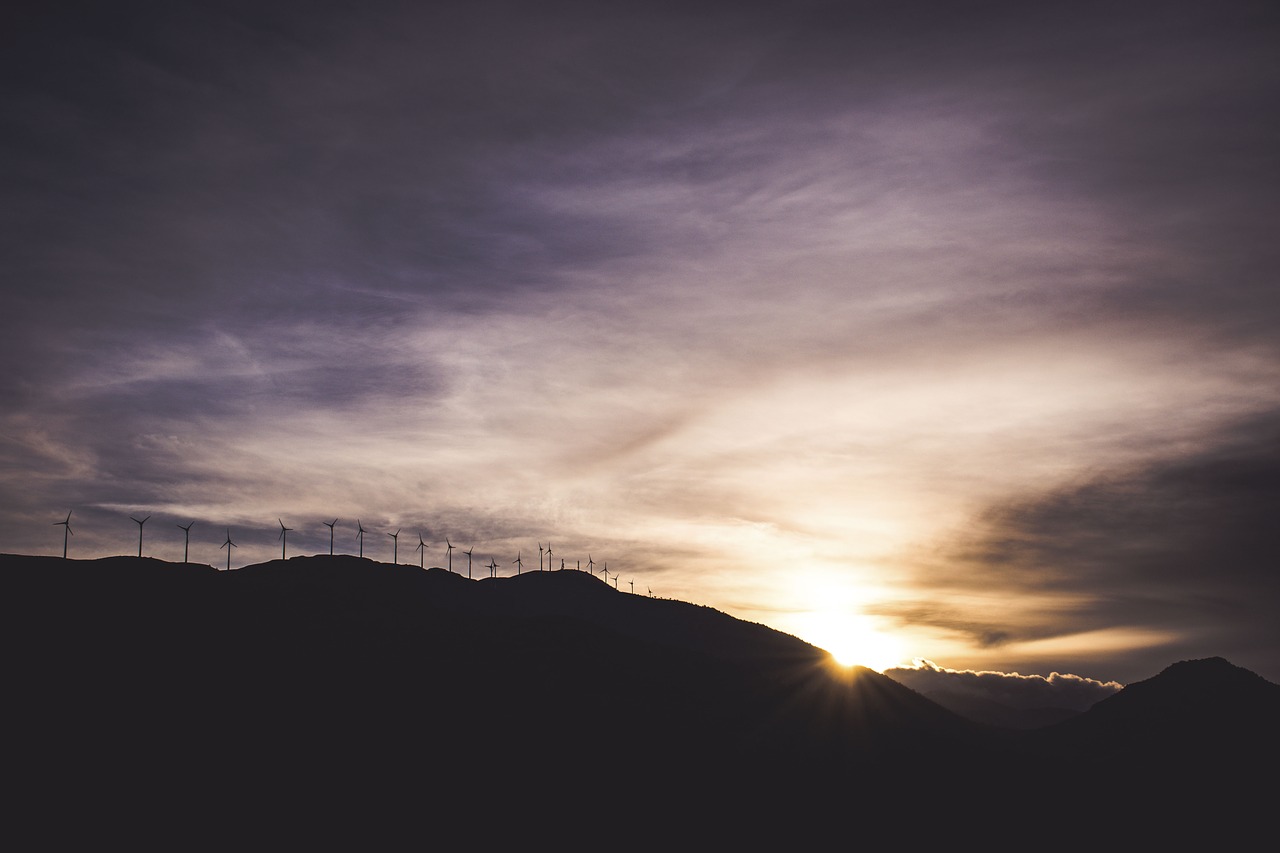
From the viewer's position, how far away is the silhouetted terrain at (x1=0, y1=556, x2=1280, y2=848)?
116188 millimetres

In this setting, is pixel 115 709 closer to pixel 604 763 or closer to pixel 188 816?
pixel 188 816

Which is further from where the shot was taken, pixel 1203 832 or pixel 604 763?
pixel 1203 832

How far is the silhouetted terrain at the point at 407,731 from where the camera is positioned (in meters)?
116

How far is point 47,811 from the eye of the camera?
103 m

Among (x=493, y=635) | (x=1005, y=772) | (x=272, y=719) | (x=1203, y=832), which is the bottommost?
(x=1203, y=832)

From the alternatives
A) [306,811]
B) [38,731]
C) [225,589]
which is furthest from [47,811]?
[225,589]

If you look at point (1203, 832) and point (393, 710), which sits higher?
point (393, 710)

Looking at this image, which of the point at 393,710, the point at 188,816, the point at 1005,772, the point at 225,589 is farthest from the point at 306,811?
the point at 1005,772

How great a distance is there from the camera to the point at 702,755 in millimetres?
157375

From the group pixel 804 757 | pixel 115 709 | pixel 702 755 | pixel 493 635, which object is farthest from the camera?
pixel 493 635

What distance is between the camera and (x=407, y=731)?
5468 inches

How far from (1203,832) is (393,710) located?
173140mm

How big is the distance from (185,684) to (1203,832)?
665 feet

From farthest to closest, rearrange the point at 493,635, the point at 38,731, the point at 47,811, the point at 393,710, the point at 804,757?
the point at 493,635 → the point at 804,757 → the point at 393,710 → the point at 38,731 → the point at 47,811
